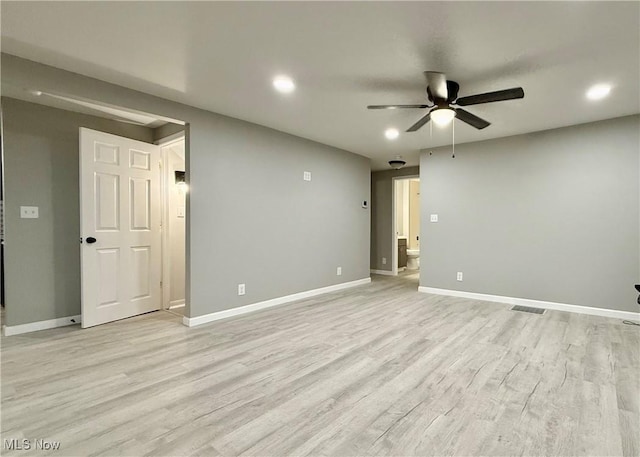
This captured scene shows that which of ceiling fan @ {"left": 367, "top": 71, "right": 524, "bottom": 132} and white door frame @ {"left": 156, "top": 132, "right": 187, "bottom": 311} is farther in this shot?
white door frame @ {"left": 156, "top": 132, "right": 187, "bottom": 311}

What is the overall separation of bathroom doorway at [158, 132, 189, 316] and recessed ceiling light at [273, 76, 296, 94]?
1843mm

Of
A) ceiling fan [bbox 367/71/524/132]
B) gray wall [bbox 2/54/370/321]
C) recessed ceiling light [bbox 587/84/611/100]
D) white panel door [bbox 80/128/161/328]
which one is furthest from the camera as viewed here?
white panel door [bbox 80/128/161/328]

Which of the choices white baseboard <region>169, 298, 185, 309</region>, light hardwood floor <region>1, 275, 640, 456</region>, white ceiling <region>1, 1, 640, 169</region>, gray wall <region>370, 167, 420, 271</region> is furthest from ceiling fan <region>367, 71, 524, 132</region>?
gray wall <region>370, 167, 420, 271</region>

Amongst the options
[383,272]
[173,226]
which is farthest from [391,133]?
[383,272]

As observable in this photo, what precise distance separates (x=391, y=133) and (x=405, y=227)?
176 inches

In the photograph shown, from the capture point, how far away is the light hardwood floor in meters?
1.72

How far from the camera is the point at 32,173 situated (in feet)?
11.4

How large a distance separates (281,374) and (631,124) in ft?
15.9

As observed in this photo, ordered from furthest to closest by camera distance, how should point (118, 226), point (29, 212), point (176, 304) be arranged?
1. point (176, 304)
2. point (118, 226)
3. point (29, 212)

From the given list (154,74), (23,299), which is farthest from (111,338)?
(154,74)

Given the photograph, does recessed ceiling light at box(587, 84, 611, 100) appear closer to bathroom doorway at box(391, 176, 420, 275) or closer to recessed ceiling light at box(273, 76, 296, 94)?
recessed ceiling light at box(273, 76, 296, 94)

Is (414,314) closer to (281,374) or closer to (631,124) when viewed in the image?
(281,374)

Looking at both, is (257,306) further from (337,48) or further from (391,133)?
(337,48)

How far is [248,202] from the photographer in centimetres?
420
